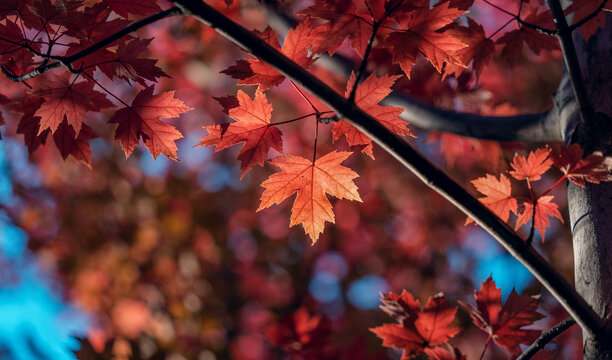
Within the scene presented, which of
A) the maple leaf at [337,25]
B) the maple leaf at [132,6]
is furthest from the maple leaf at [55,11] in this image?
the maple leaf at [337,25]

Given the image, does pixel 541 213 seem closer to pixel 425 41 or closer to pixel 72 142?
pixel 425 41

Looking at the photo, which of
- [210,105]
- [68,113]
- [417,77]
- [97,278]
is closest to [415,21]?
[68,113]

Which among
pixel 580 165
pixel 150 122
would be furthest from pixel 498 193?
pixel 150 122

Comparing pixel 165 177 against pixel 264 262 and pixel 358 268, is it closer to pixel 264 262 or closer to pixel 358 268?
pixel 264 262

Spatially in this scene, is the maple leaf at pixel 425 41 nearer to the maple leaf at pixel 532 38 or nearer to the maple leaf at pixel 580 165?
the maple leaf at pixel 580 165

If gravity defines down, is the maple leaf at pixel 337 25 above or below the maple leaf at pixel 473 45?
below

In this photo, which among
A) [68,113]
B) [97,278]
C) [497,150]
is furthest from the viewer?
[97,278]

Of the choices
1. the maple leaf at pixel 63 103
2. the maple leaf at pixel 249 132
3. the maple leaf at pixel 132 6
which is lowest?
the maple leaf at pixel 249 132
